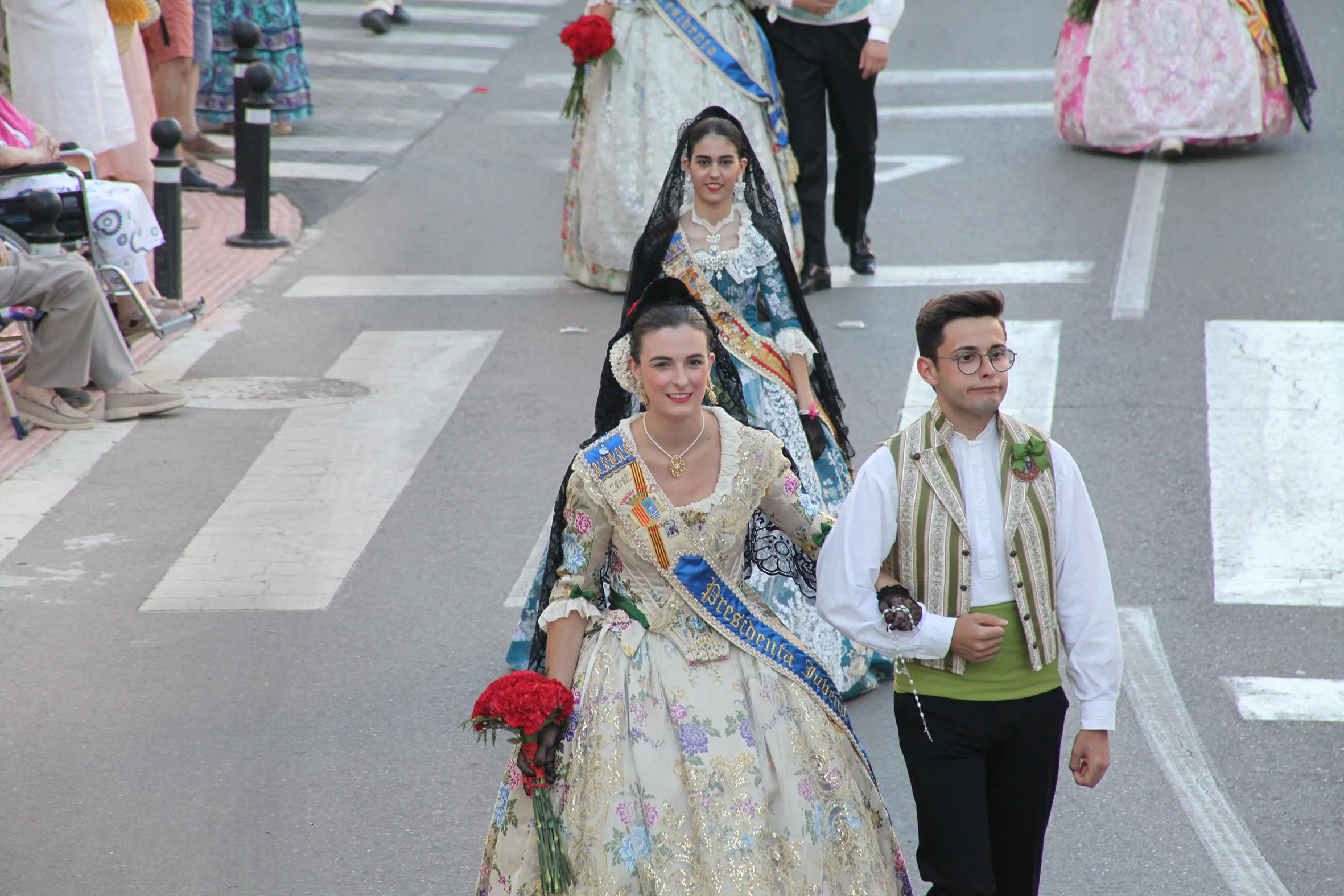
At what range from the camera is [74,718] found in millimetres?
5641

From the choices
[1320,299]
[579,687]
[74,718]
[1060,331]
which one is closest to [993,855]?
[579,687]

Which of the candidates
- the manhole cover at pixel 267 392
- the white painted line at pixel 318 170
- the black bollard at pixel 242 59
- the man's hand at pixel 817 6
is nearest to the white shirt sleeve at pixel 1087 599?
the manhole cover at pixel 267 392

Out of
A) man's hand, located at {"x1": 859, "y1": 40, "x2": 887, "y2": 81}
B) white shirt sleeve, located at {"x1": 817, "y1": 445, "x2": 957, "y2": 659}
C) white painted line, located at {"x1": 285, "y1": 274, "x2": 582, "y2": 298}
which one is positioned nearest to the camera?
white shirt sleeve, located at {"x1": 817, "y1": 445, "x2": 957, "y2": 659}

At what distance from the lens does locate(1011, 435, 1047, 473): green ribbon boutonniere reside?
3.65 m

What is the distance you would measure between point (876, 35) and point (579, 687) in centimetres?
681

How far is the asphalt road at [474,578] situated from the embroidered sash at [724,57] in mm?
1156

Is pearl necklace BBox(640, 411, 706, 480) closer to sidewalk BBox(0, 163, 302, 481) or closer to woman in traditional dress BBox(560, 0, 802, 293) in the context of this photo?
sidewalk BBox(0, 163, 302, 481)

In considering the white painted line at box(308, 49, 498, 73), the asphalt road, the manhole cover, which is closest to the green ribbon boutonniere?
the asphalt road

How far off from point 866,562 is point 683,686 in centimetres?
52

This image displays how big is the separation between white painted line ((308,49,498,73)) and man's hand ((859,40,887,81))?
8.78 m

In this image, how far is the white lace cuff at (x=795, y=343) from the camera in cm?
586

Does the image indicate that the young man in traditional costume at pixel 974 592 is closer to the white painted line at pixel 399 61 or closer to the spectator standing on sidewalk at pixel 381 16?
the white painted line at pixel 399 61

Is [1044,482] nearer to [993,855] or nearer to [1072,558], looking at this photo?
[1072,558]

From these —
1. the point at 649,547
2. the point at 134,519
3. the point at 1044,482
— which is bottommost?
the point at 134,519
